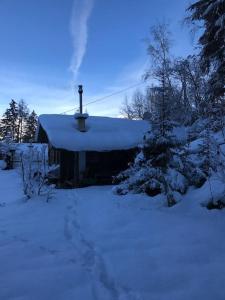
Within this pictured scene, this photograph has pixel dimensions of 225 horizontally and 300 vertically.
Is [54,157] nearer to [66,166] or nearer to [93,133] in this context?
[66,166]

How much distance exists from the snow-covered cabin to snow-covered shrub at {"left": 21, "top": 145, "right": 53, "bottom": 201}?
2.89 meters

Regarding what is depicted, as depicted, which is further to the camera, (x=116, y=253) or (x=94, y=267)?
(x=116, y=253)

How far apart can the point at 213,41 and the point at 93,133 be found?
7948 mm

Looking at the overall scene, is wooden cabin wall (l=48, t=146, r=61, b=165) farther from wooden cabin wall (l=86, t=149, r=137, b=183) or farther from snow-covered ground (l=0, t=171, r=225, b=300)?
snow-covered ground (l=0, t=171, r=225, b=300)

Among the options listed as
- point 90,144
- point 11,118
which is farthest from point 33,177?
point 11,118

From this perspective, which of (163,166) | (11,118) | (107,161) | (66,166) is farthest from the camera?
(11,118)

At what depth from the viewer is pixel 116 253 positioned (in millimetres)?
6312

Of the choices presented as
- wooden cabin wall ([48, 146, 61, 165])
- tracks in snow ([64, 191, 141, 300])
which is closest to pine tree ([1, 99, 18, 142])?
wooden cabin wall ([48, 146, 61, 165])

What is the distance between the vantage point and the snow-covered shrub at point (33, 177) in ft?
42.8

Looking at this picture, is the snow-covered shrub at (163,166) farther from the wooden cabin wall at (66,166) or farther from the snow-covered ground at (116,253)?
the wooden cabin wall at (66,166)

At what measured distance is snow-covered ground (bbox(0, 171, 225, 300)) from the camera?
476 centimetres


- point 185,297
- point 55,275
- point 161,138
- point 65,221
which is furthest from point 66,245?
point 161,138

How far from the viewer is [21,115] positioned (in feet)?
220

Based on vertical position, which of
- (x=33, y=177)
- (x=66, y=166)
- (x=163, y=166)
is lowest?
(x=33, y=177)
